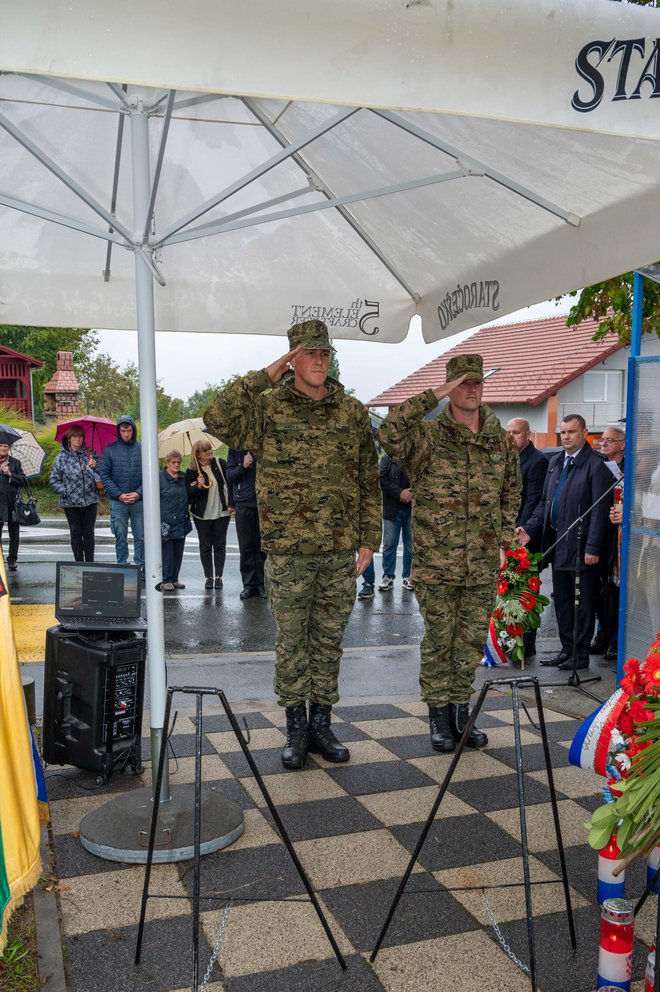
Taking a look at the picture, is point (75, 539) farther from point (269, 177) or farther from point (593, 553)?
point (269, 177)

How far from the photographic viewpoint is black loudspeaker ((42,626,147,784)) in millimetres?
4254

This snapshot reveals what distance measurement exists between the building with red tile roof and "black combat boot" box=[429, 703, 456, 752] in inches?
1136

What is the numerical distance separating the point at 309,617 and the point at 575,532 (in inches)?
139

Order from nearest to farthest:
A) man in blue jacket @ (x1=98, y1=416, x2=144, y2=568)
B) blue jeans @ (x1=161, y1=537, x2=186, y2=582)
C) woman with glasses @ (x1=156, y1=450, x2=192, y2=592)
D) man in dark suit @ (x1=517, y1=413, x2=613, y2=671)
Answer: man in dark suit @ (x1=517, y1=413, x2=613, y2=671)
woman with glasses @ (x1=156, y1=450, x2=192, y2=592)
blue jeans @ (x1=161, y1=537, x2=186, y2=582)
man in blue jacket @ (x1=98, y1=416, x2=144, y2=568)

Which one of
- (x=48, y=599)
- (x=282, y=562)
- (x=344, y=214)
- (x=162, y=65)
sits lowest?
(x=48, y=599)

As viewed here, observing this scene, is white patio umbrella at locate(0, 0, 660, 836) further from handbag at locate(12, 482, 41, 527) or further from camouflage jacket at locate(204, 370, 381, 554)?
handbag at locate(12, 482, 41, 527)

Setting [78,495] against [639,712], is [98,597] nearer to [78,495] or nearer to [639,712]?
[639,712]

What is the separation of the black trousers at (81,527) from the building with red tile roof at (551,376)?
23633mm

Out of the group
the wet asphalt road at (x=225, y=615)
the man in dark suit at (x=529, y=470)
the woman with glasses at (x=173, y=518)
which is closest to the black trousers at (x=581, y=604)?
the man in dark suit at (x=529, y=470)

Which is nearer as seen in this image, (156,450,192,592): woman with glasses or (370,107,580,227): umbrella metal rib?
(370,107,580,227): umbrella metal rib

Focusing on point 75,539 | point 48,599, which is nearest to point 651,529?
point 48,599

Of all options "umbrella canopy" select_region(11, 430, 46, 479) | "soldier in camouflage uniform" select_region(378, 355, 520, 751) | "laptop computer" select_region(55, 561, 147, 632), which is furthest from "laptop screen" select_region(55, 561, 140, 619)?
"umbrella canopy" select_region(11, 430, 46, 479)

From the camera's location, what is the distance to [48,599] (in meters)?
10.2

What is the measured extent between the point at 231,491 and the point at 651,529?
6102 mm
